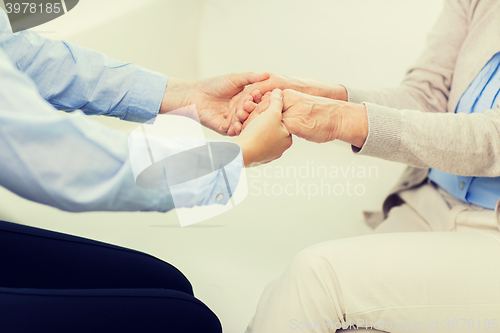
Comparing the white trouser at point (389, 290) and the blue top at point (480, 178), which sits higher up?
the blue top at point (480, 178)

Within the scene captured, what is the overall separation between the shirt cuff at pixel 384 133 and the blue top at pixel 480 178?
0.20 m

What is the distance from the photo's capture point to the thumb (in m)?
0.94

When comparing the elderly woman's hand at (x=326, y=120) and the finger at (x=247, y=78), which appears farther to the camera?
the finger at (x=247, y=78)

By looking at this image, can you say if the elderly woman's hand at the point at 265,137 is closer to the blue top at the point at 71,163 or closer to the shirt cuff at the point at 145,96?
the blue top at the point at 71,163

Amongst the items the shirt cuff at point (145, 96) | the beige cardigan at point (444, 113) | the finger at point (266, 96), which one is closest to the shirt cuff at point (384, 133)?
the beige cardigan at point (444, 113)

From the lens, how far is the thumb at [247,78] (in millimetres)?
941

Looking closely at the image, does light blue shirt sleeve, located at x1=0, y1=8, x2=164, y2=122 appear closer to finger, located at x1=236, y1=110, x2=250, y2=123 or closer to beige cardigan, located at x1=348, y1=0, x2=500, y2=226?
finger, located at x1=236, y1=110, x2=250, y2=123

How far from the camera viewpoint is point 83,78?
0.79 meters

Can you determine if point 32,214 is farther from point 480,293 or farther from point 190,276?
point 480,293

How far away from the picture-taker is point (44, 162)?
0.42 meters

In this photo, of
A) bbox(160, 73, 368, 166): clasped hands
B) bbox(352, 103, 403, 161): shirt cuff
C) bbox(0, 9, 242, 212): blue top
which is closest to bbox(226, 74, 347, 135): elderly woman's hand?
bbox(160, 73, 368, 166): clasped hands

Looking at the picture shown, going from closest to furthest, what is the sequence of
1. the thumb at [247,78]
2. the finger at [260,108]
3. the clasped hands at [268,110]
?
the clasped hands at [268,110]
the finger at [260,108]
the thumb at [247,78]

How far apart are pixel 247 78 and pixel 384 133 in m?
0.39

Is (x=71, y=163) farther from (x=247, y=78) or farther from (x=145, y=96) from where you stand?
(x=247, y=78)
